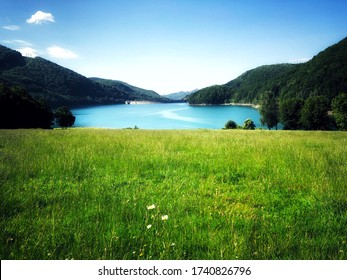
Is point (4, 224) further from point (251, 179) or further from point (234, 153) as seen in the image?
point (234, 153)

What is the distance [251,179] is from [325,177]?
179 centimetres

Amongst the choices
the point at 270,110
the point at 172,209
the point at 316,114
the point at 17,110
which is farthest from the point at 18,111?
the point at 270,110

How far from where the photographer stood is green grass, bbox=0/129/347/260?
2.75 m

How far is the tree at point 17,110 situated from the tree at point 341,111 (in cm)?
8896

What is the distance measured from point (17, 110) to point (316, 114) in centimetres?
8610

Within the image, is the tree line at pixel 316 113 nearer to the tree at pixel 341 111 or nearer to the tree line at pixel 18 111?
the tree at pixel 341 111

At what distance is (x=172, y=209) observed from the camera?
3785mm

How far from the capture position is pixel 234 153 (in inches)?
343

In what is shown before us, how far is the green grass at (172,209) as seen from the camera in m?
2.75

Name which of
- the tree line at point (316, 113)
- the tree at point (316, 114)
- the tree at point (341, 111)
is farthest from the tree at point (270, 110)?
the tree at point (341, 111)

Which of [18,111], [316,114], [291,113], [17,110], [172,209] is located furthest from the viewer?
[291,113]

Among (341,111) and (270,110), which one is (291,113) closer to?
(270,110)

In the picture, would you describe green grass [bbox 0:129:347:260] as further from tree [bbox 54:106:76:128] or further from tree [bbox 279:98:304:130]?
tree [bbox 54:106:76:128]
